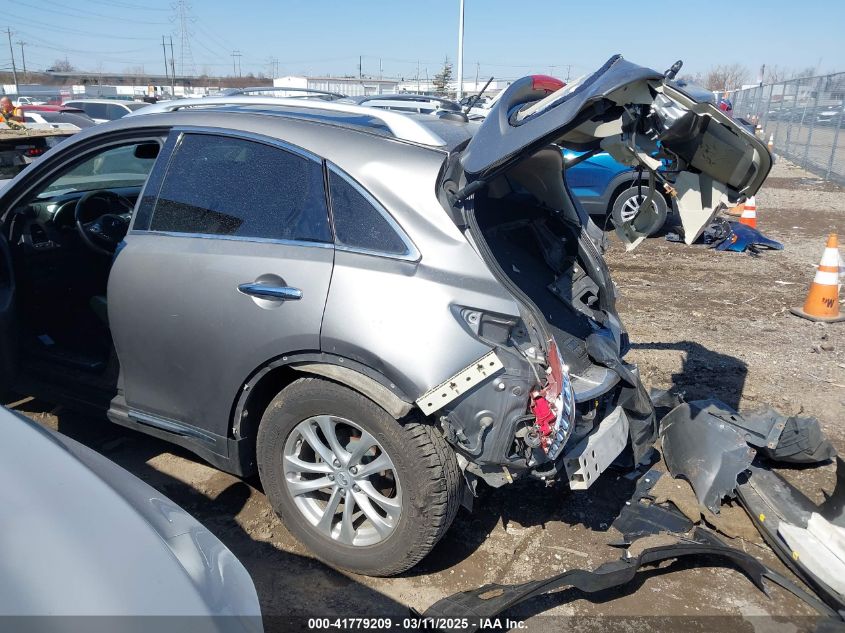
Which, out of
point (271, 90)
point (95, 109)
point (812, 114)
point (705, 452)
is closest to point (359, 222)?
point (705, 452)

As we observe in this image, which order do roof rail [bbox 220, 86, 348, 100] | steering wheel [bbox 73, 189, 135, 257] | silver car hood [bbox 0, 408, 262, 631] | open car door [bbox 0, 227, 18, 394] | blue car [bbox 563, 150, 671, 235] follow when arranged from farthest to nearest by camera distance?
blue car [bbox 563, 150, 671, 235] → roof rail [bbox 220, 86, 348, 100] → steering wheel [bbox 73, 189, 135, 257] → open car door [bbox 0, 227, 18, 394] → silver car hood [bbox 0, 408, 262, 631]

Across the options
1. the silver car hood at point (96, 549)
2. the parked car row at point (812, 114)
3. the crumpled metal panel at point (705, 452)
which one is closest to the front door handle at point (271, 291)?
the silver car hood at point (96, 549)

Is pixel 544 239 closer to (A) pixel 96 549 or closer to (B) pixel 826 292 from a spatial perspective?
(A) pixel 96 549

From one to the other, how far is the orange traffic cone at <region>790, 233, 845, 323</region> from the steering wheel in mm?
6036

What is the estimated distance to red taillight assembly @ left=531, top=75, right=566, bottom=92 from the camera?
9.68 ft

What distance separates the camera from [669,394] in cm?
410

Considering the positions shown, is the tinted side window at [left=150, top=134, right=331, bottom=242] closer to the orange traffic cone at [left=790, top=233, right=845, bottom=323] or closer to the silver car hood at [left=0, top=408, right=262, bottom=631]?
the silver car hood at [left=0, top=408, right=262, bottom=631]

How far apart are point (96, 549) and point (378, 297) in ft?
4.44

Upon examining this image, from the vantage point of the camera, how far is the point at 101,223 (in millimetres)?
4230

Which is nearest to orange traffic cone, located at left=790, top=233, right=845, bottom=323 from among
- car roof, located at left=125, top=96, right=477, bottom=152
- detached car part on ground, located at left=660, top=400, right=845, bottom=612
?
detached car part on ground, located at left=660, top=400, right=845, bottom=612

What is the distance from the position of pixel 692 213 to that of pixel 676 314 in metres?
4.34

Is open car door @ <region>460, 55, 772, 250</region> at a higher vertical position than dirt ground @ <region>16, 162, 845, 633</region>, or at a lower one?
higher

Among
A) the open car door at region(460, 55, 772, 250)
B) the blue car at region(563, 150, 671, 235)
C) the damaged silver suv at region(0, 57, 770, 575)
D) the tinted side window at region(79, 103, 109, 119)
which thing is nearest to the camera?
the open car door at region(460, 55, 772, 250)

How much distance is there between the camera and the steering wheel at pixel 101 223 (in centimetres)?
416
